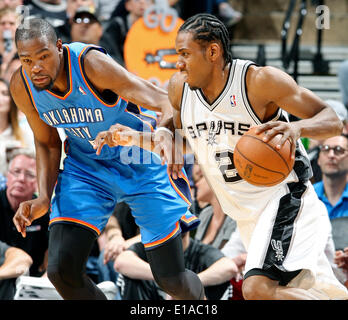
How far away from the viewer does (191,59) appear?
338 cm

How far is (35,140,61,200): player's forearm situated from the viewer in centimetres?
388

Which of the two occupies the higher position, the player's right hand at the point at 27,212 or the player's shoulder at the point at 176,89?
the player's shoulder at the point at 176,89

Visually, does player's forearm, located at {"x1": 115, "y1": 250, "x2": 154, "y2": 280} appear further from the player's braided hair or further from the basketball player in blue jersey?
the player's braided hair

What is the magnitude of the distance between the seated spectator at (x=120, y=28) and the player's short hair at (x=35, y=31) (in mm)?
3316

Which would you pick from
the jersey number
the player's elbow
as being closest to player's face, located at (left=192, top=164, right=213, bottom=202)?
the player's elbow

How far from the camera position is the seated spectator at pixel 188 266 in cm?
460

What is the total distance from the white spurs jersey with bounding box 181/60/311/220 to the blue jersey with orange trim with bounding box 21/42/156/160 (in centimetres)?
49

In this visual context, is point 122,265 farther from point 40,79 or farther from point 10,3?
point 10,3

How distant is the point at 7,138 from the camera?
607cm

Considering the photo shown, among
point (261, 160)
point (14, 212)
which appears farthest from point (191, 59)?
point (14, 212)

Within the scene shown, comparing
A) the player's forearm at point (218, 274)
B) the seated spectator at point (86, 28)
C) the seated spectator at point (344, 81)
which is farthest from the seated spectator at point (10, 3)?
the player's forearm at point (218, 274)

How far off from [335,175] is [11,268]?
8.65ft

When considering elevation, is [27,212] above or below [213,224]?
above

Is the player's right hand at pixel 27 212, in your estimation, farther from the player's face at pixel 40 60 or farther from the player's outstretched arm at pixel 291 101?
the player's outstretched arm at pixel 291 101
